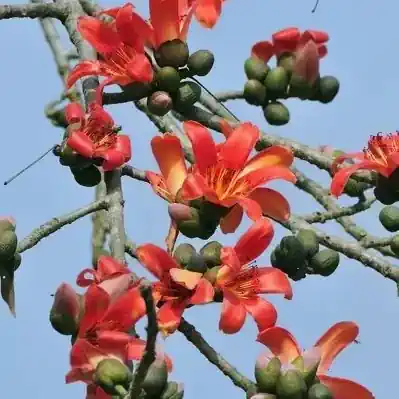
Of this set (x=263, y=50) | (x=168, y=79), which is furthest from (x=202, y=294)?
(x=263, y=50)

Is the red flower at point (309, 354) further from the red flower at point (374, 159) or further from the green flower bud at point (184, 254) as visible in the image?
the red flower at point (374, 159)

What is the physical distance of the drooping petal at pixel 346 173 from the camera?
2.70 m

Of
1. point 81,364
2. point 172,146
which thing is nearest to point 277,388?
point 81,364

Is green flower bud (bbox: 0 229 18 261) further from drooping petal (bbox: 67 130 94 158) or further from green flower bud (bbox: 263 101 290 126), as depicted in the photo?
green flower bud (bbox: 263 101 290 126)

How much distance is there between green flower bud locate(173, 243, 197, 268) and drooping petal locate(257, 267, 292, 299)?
0.52 feet

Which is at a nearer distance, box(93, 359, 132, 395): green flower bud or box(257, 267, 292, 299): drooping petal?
box(93, 359, 132, 395): green flower bud

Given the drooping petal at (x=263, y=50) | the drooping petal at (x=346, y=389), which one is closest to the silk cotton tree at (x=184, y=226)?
the drooping petal at (x=346, y=389)

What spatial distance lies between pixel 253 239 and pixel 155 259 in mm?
197

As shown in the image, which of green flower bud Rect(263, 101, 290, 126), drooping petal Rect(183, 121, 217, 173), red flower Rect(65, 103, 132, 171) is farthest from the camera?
green flower bud Rect(263, 101, 290, 126)

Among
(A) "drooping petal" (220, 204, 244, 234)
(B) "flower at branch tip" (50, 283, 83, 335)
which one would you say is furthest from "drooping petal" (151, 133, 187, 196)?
(B) "flower at branch tip" (50, 283, 83, 335)

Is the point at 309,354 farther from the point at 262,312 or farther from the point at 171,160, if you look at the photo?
the point at 171,160

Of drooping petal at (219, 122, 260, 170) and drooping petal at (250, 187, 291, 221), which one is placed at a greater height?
drooping petal at (219, 122, 260, 170)

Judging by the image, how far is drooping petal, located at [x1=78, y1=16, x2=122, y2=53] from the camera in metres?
2.79

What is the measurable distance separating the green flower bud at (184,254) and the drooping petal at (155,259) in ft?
0.04
